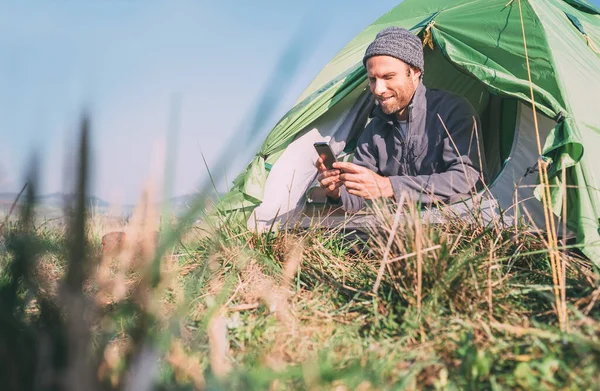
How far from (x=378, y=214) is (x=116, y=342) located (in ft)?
3.09

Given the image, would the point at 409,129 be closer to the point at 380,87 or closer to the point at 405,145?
the point at 405,145

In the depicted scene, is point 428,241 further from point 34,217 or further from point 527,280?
point 34,217

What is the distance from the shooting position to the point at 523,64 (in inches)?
111

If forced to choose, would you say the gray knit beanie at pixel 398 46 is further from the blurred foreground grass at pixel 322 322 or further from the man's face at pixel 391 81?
the blurred foreground grass at pixel 322 322

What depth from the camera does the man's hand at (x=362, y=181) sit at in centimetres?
284

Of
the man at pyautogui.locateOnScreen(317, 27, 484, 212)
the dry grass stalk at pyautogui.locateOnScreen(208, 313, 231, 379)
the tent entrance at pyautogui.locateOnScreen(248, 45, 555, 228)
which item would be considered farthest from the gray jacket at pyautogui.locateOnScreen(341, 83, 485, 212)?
the dry grass stalk at pyautogui.locateOnScreen(208, 313, 231, 379)

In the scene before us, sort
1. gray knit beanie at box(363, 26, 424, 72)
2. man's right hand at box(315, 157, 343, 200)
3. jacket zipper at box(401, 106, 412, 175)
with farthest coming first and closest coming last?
jacket zipper at box(401, 106, 412, 175), gray knit beanie at box(363, 26, 424, 72), man's right hand at box(315, 157, 343, 200)

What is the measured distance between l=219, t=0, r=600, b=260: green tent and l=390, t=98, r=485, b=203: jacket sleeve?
0.16 metres

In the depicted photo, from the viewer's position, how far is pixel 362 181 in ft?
9.30

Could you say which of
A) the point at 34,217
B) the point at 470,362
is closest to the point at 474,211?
the point at 470,362

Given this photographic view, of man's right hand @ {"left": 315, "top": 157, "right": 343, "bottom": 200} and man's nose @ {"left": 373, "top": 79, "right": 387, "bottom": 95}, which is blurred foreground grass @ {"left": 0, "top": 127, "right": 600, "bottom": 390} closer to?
man's right hand @ {"left": 315, "top": 157, "right": 343, "bottom": 200}

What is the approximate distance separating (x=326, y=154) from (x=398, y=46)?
0.73 m

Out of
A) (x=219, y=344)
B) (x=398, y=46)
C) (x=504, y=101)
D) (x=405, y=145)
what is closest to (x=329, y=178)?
(x=405, y=145)

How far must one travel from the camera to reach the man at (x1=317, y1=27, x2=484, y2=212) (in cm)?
292
